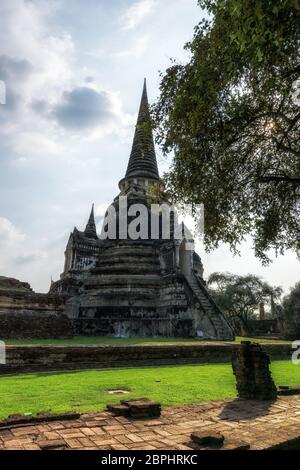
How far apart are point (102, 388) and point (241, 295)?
38901mm

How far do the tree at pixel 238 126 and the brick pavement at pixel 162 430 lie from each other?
4980 mm

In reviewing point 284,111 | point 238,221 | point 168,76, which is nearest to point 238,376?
point 238,221

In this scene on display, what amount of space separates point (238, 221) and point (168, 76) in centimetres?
468

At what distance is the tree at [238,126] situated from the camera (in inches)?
236

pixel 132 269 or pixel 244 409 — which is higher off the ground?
pixel 132 269

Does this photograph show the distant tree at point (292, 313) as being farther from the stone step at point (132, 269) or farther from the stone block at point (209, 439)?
the stone block at point (209, 439)

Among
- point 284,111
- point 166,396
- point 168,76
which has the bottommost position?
point 166,396

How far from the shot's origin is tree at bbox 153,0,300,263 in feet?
19.7

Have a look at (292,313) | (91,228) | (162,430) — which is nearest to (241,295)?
(292,313)

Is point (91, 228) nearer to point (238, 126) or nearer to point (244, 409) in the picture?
point (238, 126)

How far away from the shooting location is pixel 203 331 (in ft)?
66.1

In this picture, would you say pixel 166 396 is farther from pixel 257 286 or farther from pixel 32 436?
pixel 257 286

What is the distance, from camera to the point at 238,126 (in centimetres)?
888

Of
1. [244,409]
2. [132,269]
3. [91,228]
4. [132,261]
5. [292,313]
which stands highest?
[91,228]
